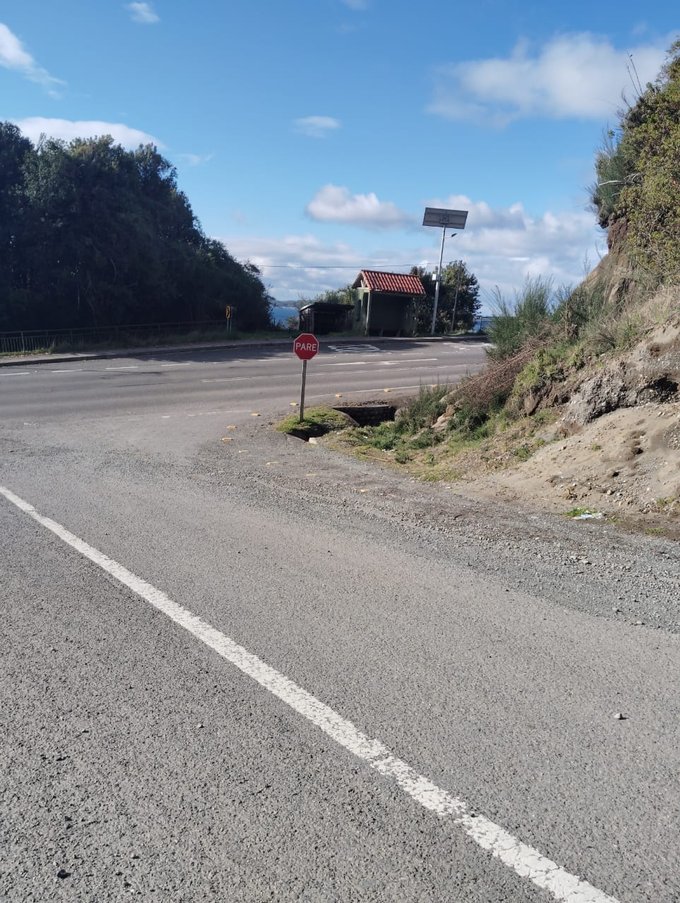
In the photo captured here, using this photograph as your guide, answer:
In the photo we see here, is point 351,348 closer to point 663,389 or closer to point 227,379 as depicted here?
point 227,379

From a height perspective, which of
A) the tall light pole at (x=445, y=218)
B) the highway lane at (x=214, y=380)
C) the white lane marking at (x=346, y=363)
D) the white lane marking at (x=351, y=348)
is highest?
the tall light pole at (x=445, y=218)

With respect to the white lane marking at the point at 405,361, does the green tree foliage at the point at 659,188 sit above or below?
above

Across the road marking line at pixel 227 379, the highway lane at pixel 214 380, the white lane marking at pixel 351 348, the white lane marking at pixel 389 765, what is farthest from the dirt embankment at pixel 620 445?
the white lane marking at pixel 351 348

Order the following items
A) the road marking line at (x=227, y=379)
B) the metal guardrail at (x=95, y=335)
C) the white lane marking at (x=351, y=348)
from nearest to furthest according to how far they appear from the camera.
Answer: the road marking line at (x=227, y=379) → the metal guardrail at (x=95, y=335) → the white lane marking at (x=351, y=348)

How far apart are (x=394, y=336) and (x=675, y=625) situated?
4350 cm

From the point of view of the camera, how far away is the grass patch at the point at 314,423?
16094 millimetres

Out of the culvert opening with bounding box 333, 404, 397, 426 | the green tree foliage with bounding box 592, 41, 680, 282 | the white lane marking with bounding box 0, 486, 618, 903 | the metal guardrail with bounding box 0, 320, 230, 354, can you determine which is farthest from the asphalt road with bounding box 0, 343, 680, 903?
the metal guardrail with bounding box 0, 320, 230, 354

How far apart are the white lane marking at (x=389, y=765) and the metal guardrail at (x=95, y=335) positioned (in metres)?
31.4

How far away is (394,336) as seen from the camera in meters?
47.8

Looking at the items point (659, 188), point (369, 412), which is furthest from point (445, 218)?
point (659, 188)

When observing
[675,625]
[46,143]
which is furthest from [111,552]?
[46,143]

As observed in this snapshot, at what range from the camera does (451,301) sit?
5778 centimetres

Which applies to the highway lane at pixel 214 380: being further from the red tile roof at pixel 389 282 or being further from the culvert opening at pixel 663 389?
the red tile roof at pixel 389 282

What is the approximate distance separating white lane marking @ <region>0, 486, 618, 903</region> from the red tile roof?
43.5 m
